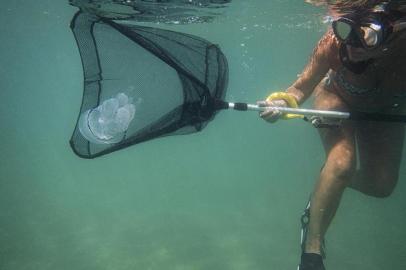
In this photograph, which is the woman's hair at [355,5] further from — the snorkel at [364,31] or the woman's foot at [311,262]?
the woman's foot at [311,262]

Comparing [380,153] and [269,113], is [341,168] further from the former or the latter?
[380,153]

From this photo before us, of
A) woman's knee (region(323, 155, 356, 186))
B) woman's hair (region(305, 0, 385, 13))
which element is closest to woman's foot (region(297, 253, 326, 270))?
woman's knee (region(323, 155, 356, 186))

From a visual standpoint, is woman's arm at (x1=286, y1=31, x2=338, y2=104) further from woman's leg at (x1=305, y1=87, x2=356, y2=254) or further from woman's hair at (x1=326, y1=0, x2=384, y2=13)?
woman's hair at (x1=326, y1=0, x2=384, y2=13)

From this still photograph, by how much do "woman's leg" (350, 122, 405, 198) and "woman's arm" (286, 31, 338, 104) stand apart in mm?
1033

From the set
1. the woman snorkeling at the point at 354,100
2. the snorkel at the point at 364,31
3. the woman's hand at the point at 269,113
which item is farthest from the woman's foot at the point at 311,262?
the snorkel at the point at 364,31

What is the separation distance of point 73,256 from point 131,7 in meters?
8.93

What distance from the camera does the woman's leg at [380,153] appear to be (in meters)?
6.11

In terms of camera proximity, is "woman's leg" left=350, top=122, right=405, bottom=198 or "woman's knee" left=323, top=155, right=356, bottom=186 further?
"woman's leg" left=350, top=122, right=405, bottom=198

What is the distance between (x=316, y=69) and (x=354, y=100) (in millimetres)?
777

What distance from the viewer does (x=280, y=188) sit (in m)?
23.5

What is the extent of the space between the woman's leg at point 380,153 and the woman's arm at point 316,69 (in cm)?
103

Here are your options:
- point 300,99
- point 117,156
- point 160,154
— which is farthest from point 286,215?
point 160,154

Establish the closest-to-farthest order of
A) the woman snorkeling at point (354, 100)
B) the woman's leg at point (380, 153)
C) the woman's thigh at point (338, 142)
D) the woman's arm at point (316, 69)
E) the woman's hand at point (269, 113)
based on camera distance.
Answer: the woman's hand at point (269, 113) → the woman snorkeling at point (354, 100) → the woman's thigh at point (338, 142) → the woman's arm at point (316, 69) → the woman's leg at point (380, 153)

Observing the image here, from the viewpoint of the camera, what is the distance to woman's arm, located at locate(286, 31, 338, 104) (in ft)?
18.6
